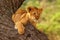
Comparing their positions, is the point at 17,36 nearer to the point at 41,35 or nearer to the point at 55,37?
the point at 41,35

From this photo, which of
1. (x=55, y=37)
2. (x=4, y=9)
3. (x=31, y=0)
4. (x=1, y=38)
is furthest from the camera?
(x=31, y=0)

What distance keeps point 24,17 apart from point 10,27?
0.32ft

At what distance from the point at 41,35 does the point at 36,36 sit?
0.05 m

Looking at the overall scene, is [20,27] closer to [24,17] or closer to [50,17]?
[24,17]

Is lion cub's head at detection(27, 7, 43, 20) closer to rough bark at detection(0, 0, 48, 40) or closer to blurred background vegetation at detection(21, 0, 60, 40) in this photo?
rough bark at detection(0, 0, 48, 40)

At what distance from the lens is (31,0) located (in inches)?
67.0

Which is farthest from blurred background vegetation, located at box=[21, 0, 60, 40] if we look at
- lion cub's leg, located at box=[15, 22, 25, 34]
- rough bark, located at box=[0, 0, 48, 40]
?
lion cub's leg, located at box=[15, 22, 25, 34]

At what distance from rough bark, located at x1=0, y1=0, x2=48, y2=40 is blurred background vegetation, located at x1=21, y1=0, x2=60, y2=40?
0.65 ft

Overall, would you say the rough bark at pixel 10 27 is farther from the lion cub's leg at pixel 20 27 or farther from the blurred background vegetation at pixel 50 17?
the blurred background vegetation at pixel 50 17

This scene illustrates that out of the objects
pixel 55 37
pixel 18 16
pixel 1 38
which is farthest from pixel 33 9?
pixel 55 37

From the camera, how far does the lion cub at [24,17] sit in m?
1.16

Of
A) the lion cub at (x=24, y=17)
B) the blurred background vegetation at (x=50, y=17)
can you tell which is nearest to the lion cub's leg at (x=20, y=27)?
the lion cub at (x=24, y=17)

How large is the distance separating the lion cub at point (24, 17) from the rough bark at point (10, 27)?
28 mm

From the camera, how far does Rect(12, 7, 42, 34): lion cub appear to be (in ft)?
3.80
